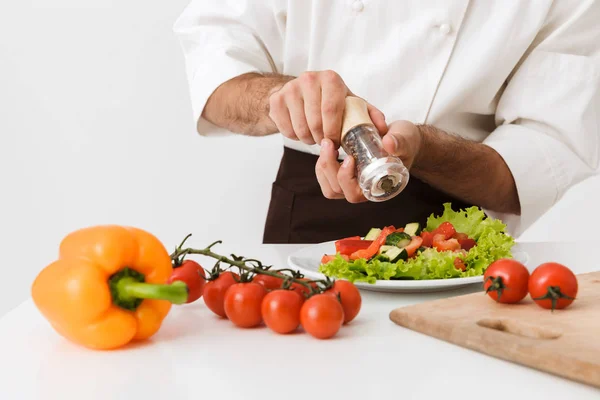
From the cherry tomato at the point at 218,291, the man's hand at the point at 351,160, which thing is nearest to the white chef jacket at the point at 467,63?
the man's hand at the point at 351,160

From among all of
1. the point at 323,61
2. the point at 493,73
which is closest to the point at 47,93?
the point at 323,61

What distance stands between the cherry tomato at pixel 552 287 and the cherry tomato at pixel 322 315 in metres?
0.26

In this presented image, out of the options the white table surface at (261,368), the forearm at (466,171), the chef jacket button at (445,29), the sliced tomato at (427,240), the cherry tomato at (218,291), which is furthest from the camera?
the chef jacket button at (445,29)

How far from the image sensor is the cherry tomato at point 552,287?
95 cm

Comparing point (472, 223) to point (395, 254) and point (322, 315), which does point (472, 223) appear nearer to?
point (395, 254)

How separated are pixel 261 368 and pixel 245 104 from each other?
2.78ft

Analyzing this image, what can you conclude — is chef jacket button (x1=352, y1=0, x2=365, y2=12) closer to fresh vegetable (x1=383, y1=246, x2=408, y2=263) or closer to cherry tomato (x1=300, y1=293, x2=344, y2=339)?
fresh vegetable (x1=383, y1=246, x2=408, y2=263)

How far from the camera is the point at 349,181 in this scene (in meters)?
1.19

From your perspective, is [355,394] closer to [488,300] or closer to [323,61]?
[488,300]

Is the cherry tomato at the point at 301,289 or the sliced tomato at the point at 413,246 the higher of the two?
the sliced tomato at the point at 413,246

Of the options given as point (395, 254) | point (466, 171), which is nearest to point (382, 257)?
point (395, 254)

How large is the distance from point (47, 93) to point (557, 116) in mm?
1541

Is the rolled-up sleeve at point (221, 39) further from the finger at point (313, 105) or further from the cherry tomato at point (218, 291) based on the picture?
the cherry tomato at point (218, 291)

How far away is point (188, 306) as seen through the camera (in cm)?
111
